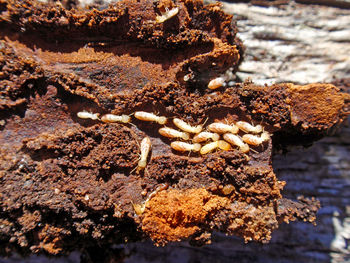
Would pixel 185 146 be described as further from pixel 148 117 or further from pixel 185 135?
pixel 148 117

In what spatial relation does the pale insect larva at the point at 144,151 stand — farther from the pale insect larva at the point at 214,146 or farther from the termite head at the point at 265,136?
the termite head at the point at 265,136

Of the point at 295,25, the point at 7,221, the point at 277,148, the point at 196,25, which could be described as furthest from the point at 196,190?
the point at 295,25

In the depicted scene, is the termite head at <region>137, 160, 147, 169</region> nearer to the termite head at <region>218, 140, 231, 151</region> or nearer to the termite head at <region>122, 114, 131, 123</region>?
the termite head at <region>122, 114, 131, 123</region>

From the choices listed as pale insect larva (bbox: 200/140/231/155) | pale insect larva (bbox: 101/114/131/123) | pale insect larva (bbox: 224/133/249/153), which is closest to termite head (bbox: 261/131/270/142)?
pale insect larva (bbox: 224/133/249/153)

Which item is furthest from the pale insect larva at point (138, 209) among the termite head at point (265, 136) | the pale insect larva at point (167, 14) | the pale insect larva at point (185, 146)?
the pale insect larva at point (167, 14)

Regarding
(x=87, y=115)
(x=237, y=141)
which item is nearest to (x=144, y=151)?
(x=87, y=115)

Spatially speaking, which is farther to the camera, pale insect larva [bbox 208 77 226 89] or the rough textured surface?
pale insect larva [bbox 208 77 226 89]
